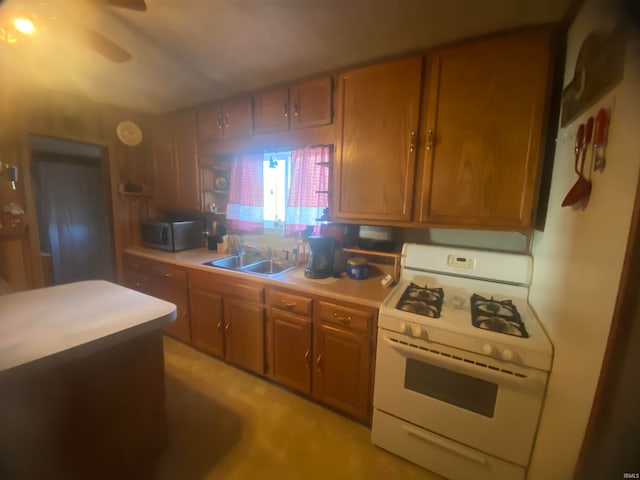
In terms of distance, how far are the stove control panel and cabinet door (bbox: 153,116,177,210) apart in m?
2.68

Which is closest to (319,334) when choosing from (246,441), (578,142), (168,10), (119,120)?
(246,441)

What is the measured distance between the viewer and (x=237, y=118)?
2.14 metres

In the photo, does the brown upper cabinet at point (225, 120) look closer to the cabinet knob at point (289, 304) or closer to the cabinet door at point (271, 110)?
the cabinet door at point (271, 110)

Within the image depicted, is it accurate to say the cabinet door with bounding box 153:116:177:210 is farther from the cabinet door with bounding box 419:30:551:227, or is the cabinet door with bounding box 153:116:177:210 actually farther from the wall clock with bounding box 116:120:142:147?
the cabinet door with bounding box 419:30:551:227

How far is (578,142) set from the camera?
0.95m

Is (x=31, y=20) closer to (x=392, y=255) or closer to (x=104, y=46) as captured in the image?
(x=104, y=46)

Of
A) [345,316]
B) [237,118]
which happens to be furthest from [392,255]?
[237,118]

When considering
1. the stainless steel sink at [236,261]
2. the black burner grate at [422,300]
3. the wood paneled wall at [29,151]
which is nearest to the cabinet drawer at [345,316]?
the black burner grate at [422,300]

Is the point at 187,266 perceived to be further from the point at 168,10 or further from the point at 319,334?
the point at 168,10

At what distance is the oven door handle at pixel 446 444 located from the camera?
1.22 m

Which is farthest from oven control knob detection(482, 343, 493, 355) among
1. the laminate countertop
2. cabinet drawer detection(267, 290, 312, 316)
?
cabinet drawer detection(267, 290, 312, 316)

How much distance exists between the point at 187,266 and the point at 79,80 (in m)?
1.70

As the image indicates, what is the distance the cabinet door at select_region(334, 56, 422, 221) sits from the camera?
150 centimetres

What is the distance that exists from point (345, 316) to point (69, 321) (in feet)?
4.20
